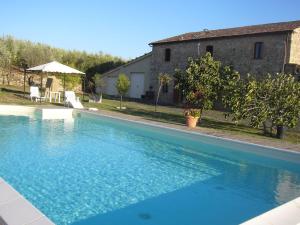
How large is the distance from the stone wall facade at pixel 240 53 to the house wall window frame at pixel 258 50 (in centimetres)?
18

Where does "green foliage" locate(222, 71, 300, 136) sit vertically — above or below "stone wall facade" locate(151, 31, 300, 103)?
below

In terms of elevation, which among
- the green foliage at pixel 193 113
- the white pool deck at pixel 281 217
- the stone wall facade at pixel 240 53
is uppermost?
the stone wall facade at pixel 240 53

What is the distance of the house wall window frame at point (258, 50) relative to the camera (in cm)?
2220

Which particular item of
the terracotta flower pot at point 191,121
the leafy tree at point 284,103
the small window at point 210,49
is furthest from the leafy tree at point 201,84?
the small window at point 210,49

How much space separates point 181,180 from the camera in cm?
786

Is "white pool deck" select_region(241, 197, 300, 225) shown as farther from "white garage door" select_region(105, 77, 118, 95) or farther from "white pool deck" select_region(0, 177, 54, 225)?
"white garage door" select_region(105, 77, 118, 95)

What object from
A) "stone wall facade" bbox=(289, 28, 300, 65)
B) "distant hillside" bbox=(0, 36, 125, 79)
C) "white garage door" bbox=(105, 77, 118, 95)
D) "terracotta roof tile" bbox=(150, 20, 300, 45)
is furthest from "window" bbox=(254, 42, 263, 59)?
"distant hillside" bbox=(0, 36, 125, 79)

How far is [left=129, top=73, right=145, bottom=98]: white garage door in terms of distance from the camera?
32000 millimetres

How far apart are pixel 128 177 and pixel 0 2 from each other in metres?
21.5

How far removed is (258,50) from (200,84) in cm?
928

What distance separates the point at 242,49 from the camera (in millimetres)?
23391

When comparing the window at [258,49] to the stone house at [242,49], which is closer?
the stone house at [242,49]

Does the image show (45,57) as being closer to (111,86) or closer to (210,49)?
(111,86)

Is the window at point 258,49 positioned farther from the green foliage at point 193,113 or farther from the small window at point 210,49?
the green foliage at point 193,113
